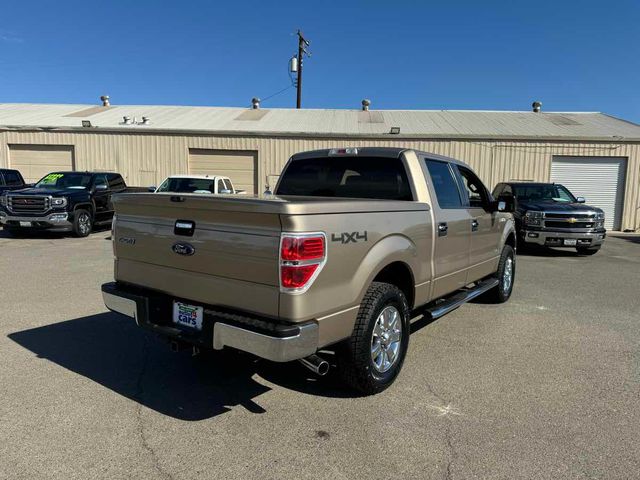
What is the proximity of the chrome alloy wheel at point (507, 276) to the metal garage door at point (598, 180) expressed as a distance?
47.2 feet

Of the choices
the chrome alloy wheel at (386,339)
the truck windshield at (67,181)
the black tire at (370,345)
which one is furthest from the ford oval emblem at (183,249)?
the truck windshield at (67,181)

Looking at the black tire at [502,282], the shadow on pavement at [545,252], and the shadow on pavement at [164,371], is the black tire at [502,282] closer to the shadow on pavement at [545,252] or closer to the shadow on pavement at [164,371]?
the shadow on pavement at [164,371]

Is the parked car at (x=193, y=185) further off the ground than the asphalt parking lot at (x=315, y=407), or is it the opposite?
the parked car at (x=193, y=185)

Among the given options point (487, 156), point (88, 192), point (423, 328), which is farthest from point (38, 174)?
point (423, 328)

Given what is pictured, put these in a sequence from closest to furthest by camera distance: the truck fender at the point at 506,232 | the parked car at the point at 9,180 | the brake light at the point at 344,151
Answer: the brake light at the point at 344,151 → the truck fender at the point at 506,232 → the parked car at the point at 9,180

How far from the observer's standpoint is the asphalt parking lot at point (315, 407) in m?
2.78

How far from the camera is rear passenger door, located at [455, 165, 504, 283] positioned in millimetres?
5328

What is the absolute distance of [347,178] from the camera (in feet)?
15.6

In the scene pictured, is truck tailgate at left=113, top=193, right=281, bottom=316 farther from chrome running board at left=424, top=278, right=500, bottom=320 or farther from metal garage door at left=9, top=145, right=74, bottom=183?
metal garage door at left=9, top=145, right=74, bottom=183

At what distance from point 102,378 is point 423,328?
11.1 feet

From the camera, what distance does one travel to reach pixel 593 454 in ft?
9.57

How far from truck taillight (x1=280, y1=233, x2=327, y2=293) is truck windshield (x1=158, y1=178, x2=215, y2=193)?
1002 cm

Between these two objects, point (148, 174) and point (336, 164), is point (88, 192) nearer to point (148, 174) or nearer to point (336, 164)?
point (148, 174)

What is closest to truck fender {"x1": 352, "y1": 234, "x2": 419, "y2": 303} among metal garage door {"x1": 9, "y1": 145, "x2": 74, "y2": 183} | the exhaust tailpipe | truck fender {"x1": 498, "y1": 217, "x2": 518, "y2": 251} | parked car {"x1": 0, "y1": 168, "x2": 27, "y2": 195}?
the exhaust tailpipe
